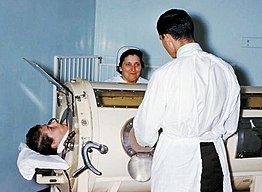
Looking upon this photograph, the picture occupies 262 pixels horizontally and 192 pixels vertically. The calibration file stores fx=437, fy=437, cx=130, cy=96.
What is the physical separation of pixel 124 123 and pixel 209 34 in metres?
1.71

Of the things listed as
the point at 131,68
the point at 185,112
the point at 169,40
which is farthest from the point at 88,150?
the point at 131,68

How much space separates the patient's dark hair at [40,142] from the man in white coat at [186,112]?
1.55ft

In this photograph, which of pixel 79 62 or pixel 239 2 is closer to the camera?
pixel 79 62

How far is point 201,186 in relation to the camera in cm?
164

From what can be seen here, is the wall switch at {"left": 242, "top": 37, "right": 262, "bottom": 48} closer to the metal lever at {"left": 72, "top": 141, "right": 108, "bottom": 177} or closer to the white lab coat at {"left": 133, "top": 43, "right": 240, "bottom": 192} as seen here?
the white lab coat at {"left": 133, "top": 43, "right": 240, "bottom": 192}

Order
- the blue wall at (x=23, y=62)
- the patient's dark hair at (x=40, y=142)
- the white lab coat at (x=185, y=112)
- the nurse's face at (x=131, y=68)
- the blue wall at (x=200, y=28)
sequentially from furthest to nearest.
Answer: the blue wall at (x=200, y=28) → the nurse's face at (x=131, y=68) → the blue wall at (x=23, y=62) → the patient's dark hair at (x=40, y=142) → the white lab coat at (x=185, y=112)

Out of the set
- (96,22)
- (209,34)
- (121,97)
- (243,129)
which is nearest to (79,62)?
(96,22)

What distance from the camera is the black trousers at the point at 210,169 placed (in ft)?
5.35

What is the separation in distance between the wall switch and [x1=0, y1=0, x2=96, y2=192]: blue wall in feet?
4.28

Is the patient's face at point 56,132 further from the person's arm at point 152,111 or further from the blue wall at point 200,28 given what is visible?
the blue wall at point 200,28

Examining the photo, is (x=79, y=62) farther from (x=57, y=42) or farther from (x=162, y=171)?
(x=162, y=171)

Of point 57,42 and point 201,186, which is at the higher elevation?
point 57,42

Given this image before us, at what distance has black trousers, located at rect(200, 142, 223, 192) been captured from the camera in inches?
64.2

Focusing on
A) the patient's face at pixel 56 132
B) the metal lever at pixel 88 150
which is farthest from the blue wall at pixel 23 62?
the metal lever at pixel 88 150
